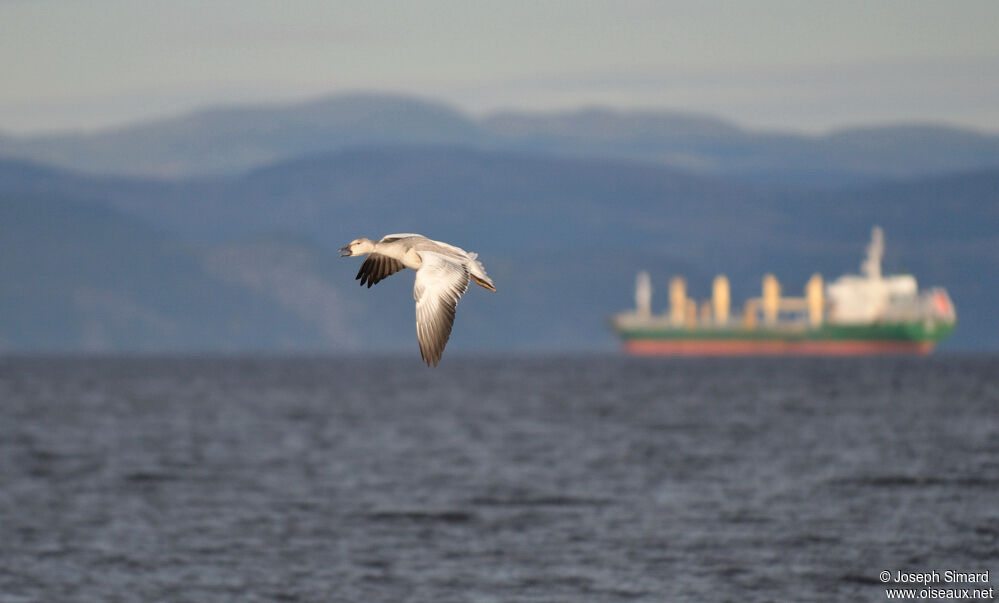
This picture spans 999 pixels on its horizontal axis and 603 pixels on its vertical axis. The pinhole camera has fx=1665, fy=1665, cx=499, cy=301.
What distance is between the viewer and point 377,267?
1972 cm

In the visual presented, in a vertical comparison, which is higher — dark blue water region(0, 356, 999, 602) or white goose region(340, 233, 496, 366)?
white goose region(340, 233, 496, 366)

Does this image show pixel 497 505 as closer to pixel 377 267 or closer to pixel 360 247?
pixel 377 267

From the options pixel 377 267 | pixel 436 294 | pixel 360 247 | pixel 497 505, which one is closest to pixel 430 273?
pixel 436 294

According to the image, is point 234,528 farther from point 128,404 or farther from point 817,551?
point 128,404

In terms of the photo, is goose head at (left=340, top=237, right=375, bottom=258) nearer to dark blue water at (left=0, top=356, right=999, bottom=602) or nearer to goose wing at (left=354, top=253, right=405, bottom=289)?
goose wing at (left=354, top=253, right=405, bottom=289)

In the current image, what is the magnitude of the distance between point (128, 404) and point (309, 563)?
10045 cm

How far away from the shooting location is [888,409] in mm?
120375

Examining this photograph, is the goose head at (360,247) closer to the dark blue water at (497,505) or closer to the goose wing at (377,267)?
the goose wing at (377,267)

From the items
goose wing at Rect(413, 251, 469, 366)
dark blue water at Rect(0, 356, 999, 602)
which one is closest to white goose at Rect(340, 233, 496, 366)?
goose wing at Rect(413, 251, 469, 366)

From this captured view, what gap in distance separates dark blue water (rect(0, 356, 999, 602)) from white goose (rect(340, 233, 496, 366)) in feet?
73.2

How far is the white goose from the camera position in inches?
723

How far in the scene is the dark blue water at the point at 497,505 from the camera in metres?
42.9

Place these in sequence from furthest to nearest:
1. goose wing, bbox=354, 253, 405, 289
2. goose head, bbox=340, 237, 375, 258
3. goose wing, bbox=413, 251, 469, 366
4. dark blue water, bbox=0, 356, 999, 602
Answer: dark blue water, bbox=0, 356, 999, 602 → goose wing, bbox=354, 253, 405, 289 → goose head, bbox=340, 237, 375, 258 → goose wing, bbox=413, 251, 469, 366

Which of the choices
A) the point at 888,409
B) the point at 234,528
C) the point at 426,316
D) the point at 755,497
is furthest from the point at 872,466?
the point at 426,316
